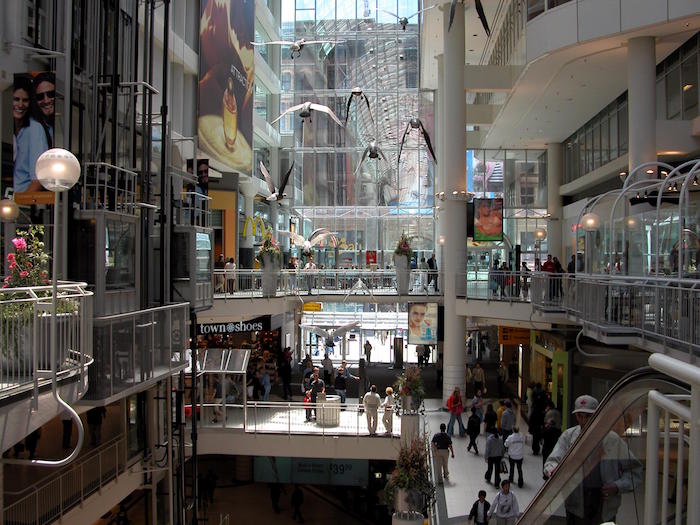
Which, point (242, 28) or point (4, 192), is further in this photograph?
point (242, 28)

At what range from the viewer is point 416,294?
29.2 meters

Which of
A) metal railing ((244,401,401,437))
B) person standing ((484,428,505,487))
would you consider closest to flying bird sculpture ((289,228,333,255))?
metal railing ((244,401,401,437))

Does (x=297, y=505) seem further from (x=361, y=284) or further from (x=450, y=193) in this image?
(x=450, y=193)

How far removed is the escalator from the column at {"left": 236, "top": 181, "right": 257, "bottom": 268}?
101ft

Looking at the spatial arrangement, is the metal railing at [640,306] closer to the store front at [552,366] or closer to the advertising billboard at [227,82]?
the store front at [552,366]

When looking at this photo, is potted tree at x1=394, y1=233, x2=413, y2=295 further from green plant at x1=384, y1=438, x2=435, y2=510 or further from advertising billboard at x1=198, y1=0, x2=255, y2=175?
green plant at x1=384, y1=438, x2=435, y2=510

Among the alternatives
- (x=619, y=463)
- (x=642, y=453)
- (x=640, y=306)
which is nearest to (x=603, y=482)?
(x=619, y=463)

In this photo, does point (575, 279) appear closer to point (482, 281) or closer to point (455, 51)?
point (482, 281)

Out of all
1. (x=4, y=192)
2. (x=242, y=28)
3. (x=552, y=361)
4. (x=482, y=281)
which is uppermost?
(x=242, y=28)

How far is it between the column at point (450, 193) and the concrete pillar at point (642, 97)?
842 centimetres

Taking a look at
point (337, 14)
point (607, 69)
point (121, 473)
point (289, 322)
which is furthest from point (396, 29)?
point (121, 473)

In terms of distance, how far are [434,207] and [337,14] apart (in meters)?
13.9

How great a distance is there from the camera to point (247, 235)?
112 feet

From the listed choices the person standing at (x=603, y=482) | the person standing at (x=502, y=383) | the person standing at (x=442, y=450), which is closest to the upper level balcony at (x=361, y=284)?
the person standing at (x=502, y=383)
